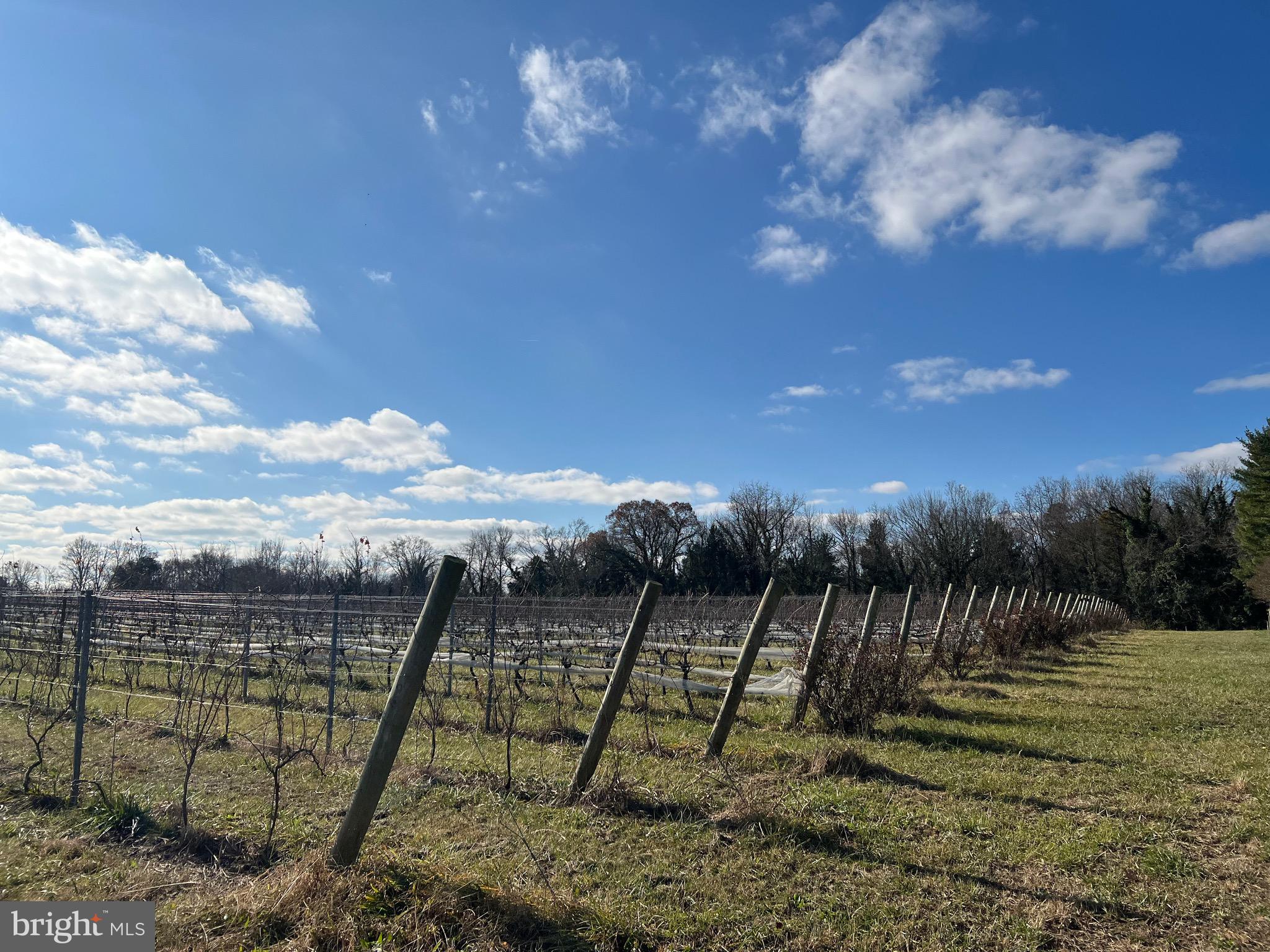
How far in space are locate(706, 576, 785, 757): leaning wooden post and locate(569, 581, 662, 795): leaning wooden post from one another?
117 cm

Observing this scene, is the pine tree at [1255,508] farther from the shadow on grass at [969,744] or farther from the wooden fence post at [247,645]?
the wooden fence post at [247,645]

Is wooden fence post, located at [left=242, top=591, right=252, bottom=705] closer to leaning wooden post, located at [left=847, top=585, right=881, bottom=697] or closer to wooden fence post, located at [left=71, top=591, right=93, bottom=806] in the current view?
wooden fence post, located at [left=71, top=591, right=93, bottom=806]

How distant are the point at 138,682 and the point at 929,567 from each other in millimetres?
50684

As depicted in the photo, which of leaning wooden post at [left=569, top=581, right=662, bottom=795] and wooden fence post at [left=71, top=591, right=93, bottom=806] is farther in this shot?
wooden fence post at [left=71, top=591, right=93, bottom=806]

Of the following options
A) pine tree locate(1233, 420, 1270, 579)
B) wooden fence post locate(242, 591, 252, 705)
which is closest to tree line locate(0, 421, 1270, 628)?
pine tree locate(1233, 420, 1270, 579)

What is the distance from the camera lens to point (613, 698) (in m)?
4.71

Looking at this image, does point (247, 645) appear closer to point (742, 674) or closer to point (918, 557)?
point (742, 674)

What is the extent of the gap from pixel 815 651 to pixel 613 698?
3.00m

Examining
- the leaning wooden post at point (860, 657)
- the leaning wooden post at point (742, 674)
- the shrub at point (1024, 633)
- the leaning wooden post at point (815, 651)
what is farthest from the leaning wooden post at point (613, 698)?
the shrub at point (1024, 633)

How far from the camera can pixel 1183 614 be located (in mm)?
40562

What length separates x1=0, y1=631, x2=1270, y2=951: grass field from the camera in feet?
9.20

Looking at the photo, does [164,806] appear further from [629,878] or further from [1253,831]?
[1253,831]

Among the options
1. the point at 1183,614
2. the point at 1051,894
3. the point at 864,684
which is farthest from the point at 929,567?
the point at 1051,894

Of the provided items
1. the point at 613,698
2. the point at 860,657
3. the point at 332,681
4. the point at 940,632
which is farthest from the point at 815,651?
the point at 332,681
